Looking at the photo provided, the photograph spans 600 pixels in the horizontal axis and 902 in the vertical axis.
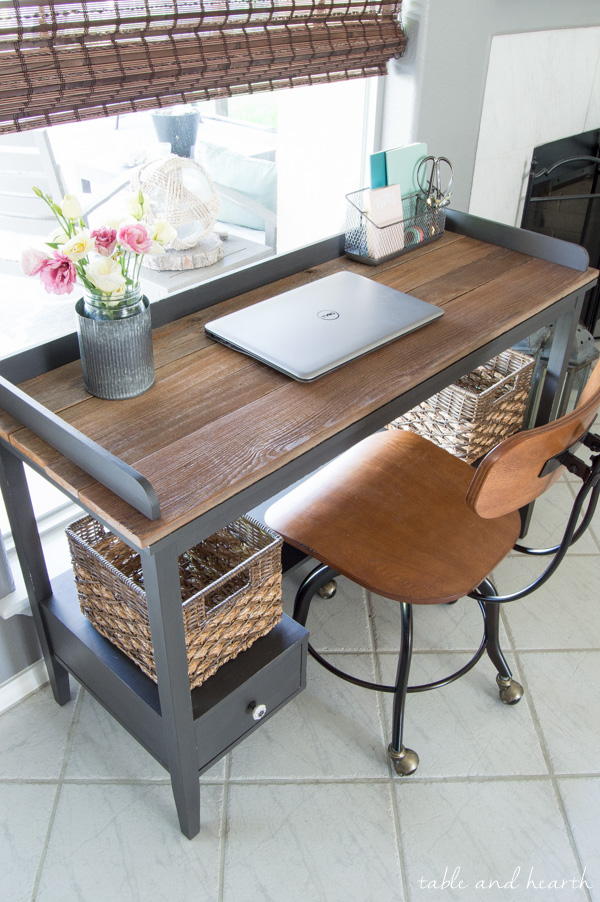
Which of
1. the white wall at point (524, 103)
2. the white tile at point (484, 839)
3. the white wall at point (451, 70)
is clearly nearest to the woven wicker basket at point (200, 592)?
the white tile at point (484, 839)

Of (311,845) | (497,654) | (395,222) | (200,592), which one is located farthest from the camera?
(395,222)

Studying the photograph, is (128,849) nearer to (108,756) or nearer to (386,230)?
(108,756)

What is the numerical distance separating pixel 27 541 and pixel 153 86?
34.8 inches

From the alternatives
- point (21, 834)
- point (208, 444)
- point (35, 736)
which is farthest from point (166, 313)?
point (21, 834)

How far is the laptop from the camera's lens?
4.53 feet

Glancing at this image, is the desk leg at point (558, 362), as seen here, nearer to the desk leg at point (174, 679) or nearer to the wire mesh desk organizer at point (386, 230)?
the wire mesh desk organizer at point (386, 230)

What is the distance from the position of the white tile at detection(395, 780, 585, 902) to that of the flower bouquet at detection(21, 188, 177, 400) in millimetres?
999

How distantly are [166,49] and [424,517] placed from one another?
3.32ft

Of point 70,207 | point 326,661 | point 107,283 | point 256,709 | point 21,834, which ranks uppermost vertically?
point 70,207

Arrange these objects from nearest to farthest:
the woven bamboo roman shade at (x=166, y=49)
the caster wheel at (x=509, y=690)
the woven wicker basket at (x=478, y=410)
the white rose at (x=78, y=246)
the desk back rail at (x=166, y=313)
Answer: the desk back rail at (x=166, y=313)
the white rose at (x=78, y=246)
the woven bamboo roman shade at (x=166, y=49)
the caster wheel at (x=509, y=690)
the woven wicker basket at (x=478, y=410)

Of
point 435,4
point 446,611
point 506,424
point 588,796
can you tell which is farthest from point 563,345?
point 588,796

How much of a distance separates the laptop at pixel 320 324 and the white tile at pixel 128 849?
0.89 meters

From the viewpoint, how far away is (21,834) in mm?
1473

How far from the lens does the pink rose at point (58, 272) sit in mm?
1144
